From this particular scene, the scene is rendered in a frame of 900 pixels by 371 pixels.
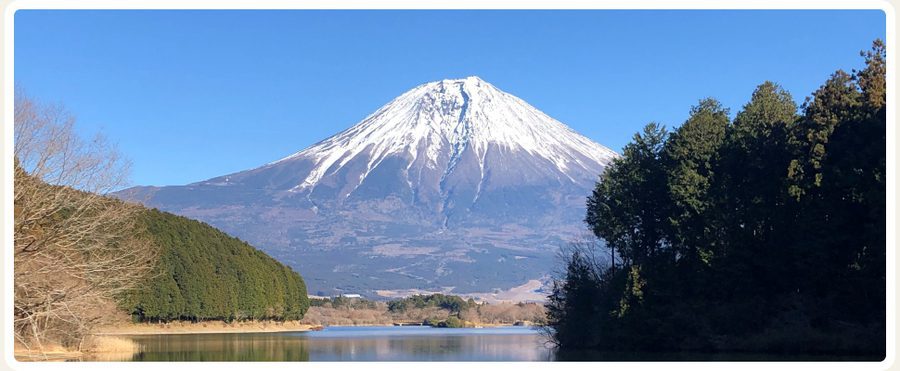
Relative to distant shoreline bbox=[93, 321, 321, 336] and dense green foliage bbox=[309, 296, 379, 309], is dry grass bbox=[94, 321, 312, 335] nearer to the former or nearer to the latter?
distant shoreline bbox=[93, 321, 321, 336]

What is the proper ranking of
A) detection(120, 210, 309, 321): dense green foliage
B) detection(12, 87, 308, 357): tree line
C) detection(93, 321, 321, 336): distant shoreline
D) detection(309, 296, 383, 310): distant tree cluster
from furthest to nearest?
detection(309, 296, 383, 310): distant tree cluster → detection(120, 210, 309, 321): dense green foliage → detection(93, 321, 321, 336): distant shoreline → detection(12, 87, 308, 357): tree line

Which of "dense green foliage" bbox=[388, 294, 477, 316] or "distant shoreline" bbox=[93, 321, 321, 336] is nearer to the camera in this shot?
"distant shoreline" bbox=[93, 321, 321, 336]

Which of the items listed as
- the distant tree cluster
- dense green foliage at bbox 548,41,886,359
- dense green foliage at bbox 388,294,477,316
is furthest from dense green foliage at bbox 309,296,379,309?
dense green foliage at bbox 548,41,886,359

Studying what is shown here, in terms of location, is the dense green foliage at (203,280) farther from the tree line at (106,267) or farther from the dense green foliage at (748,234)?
the dense green foliage at (748,234)

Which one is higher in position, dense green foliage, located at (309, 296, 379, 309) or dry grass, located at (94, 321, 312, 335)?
dense green foliage, located at (309, 296, 379, 309)

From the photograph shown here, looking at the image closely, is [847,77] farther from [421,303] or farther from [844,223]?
[421,303]

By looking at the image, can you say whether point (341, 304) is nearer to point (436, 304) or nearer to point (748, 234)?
point (436, 304)
